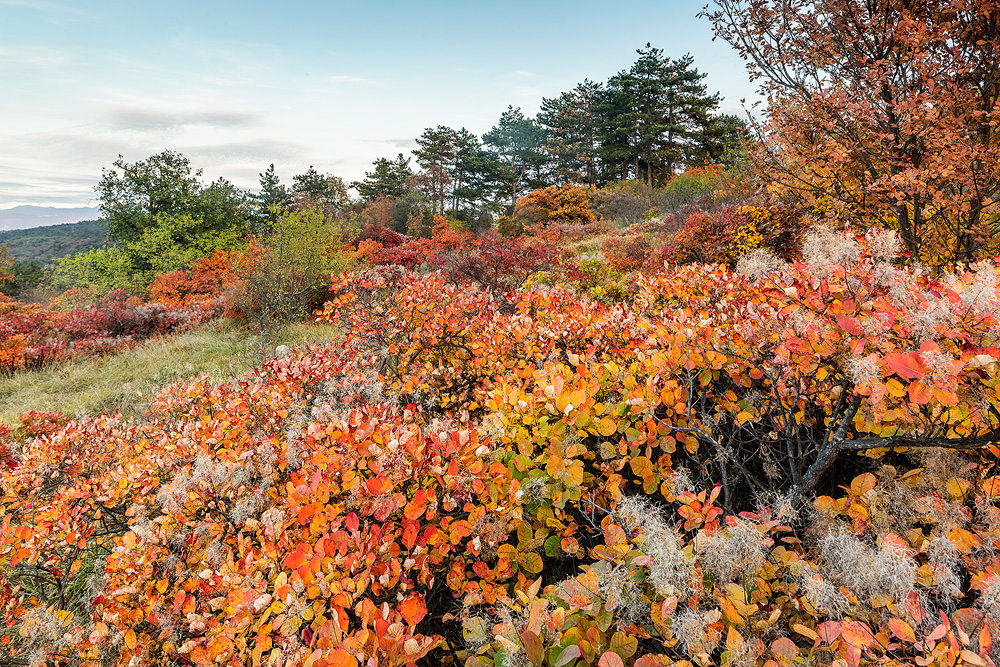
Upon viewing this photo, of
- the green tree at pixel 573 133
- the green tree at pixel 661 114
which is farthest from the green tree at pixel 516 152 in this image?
the green tree at pixel 661 114

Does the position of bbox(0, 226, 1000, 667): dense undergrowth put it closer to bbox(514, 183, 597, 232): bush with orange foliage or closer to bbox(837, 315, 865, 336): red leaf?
bbox(837, 315, 865, 336): red leaf

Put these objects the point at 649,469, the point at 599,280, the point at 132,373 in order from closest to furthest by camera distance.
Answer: the point at 649,469 → the point at 132,373 → the point at 599,280

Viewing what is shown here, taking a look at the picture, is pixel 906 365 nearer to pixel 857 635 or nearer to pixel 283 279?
pixel 857 635

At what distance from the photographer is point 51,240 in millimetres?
70562

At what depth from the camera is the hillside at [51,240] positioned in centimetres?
6100

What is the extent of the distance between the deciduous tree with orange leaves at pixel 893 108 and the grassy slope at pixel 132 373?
678 centimetres

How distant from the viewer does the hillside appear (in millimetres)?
61000

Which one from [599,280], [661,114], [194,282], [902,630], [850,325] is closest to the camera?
A: [902,630]

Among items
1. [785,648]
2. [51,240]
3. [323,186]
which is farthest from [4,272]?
[51,240]

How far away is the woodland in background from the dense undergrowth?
0.6 inches

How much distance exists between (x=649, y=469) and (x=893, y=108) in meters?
3.68

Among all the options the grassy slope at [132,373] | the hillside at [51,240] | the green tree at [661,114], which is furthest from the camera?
the hillside at [51,240]

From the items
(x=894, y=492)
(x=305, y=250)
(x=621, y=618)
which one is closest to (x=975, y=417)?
(x=894, y=492)

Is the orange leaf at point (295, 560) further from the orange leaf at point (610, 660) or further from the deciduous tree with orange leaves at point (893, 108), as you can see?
the deciduous tree with orange leaves at point (893, 108)
